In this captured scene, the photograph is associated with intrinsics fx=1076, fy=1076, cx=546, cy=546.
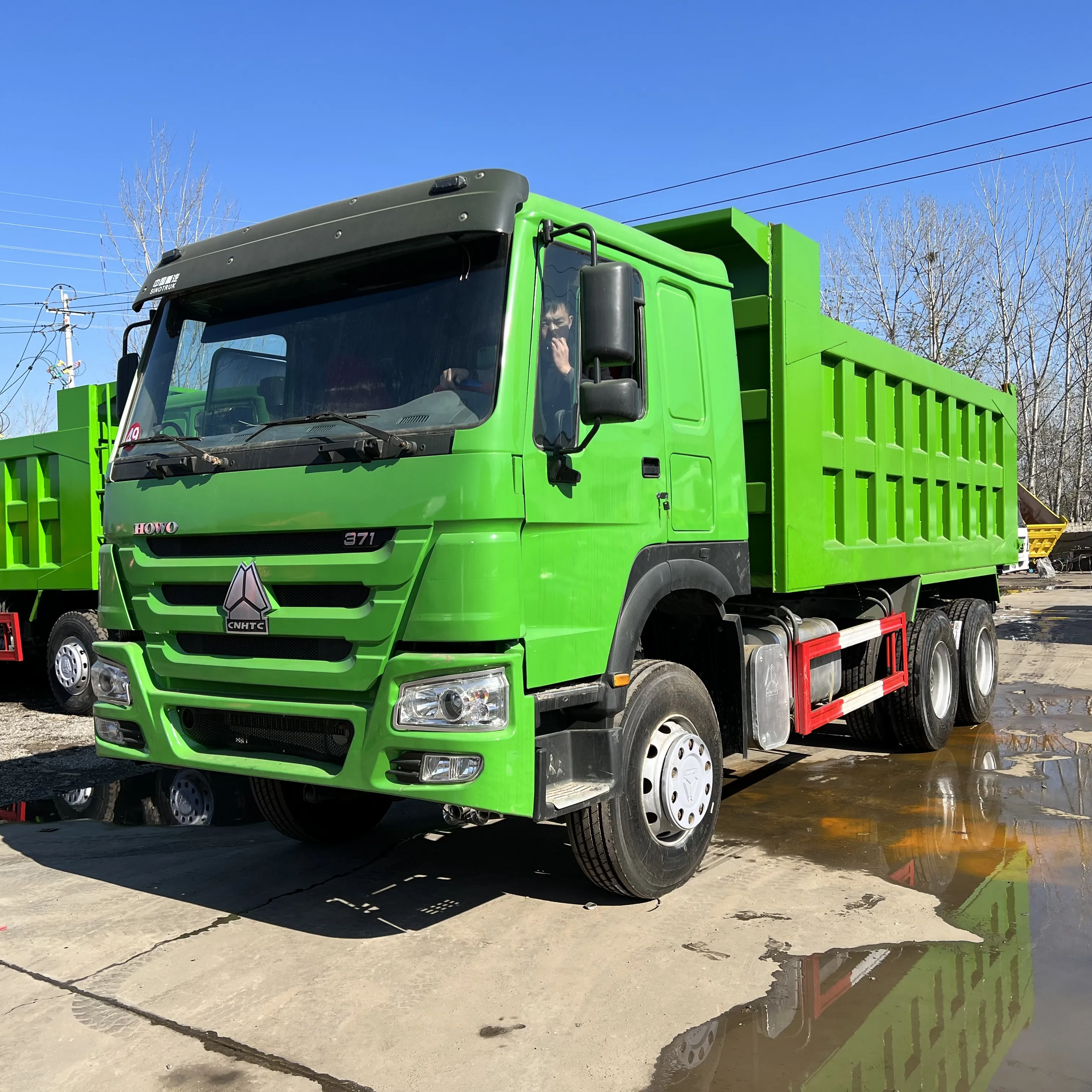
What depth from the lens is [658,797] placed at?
177 inches

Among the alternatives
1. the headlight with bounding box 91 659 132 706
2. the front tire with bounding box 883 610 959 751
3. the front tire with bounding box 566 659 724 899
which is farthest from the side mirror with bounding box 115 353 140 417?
the front tire with bounding box 883 610 959 751

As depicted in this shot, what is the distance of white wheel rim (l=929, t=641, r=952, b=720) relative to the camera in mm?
7824

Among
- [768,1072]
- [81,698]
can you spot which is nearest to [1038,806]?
[768,1072]

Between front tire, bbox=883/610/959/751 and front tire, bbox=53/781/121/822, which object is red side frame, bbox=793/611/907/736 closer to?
front tire, bbox=883/610/959/751

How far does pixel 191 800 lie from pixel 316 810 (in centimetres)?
182

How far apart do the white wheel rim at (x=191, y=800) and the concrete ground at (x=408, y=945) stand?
30 centimetres

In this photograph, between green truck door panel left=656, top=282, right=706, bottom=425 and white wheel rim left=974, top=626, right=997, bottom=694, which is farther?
white wheel rim left=974, top=626, right=997, bottom=694

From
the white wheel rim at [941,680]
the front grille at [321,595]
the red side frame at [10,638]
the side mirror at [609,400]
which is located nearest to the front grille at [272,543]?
the front grille at [321,595]

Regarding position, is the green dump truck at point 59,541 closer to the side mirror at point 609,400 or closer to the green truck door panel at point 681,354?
the green truck door panel at point 681,354

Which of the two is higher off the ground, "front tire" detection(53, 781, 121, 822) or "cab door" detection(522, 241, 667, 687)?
"cab door" detection(522, 241, 667, 687)

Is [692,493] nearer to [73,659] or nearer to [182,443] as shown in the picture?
[182,443]

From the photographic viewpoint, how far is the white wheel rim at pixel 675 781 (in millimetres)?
4500

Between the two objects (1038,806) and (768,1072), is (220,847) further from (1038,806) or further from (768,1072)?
(1038,806)

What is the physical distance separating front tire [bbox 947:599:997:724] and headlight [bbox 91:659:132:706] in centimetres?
622
